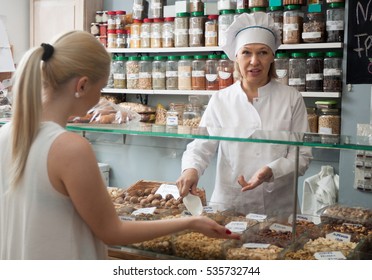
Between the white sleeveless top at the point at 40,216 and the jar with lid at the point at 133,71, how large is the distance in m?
2.54

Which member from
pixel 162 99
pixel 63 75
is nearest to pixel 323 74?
pixel 162 99

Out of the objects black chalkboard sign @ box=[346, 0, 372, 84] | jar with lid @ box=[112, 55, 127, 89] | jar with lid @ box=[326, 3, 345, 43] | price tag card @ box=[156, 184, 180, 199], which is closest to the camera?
price tag card @ box=[156, 184, 180, 199]

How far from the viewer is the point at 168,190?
2.09 m

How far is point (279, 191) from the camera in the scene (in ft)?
6.40

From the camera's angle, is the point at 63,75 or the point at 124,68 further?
Result: the point at 124,68

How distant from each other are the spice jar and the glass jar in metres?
0.09

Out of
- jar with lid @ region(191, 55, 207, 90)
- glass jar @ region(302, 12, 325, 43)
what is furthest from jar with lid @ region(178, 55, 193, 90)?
glass jar @ region(302, 12, 325, 43)

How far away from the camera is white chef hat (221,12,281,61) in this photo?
2.32 metres

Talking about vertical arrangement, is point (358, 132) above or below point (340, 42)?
below

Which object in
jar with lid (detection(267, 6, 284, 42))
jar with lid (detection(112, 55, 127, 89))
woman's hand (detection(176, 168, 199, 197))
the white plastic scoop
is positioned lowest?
the white plastic scoop

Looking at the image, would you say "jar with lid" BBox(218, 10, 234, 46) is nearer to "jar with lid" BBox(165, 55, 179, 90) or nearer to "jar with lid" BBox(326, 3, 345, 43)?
"jar with lid" BBox(165, 55, 179, 90)

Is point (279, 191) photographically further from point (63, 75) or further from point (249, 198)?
point (63, 75)

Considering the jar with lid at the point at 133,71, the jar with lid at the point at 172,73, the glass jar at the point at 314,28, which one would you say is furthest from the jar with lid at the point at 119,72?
the glass jar at the point at 314,28

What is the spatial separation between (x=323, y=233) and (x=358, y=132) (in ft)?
4.26
